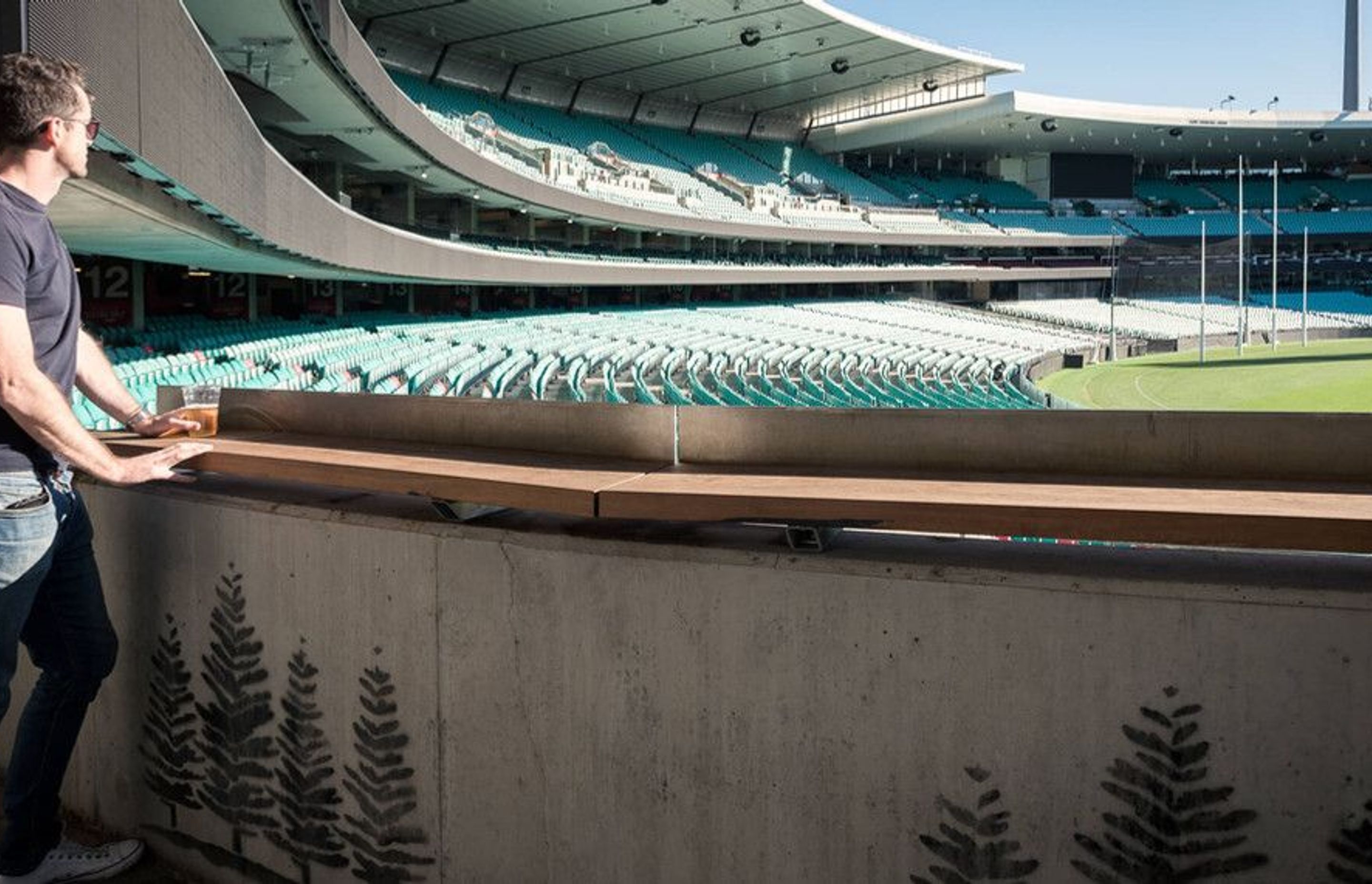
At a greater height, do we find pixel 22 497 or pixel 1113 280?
pixel 1113 280

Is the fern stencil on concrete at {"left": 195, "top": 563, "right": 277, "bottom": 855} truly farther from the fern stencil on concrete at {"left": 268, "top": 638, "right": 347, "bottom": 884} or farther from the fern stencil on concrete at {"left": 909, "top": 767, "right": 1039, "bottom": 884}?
the fern stencil on concrete at {"left": 909, "top": 767, "right": 1039, "bottom": 884}

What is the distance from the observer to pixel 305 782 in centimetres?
302

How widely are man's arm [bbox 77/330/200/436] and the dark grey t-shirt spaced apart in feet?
0.62

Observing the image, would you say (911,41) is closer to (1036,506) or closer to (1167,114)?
(1167,114)

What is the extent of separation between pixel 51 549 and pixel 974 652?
2.23 m

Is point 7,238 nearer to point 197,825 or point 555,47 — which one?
point 197,825

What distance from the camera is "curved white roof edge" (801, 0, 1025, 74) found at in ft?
152

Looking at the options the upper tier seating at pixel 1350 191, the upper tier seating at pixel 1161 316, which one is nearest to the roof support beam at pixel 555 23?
the upper tier seating at pixel 1161 316

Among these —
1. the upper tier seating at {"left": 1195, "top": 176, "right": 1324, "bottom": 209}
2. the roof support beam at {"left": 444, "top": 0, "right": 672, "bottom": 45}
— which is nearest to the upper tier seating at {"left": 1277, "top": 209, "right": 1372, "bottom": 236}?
the upper tier seating at {"left": 1195, "top": 176, "right": 1324, "bottom": 209}

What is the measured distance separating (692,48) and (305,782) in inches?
1951

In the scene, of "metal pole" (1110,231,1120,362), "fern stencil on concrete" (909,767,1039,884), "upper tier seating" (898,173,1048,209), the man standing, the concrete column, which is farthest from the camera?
"upper tier seating" (898,173,1048,209)

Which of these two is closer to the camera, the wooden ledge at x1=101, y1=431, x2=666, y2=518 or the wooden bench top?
the wooden bench top

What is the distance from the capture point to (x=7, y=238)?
8.20 feet

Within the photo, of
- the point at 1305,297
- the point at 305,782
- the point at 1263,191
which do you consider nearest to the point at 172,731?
the point at 305,782
